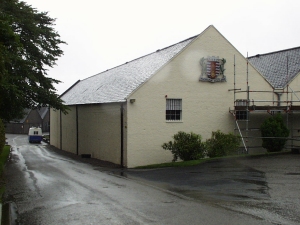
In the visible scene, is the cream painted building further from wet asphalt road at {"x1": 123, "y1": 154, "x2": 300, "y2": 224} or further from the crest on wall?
wet asphalt road at {"x1": 123, "y1": 154, "x2": 300, "y2": 224}

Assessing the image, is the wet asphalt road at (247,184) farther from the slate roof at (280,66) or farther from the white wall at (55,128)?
the white wall at (55,128)

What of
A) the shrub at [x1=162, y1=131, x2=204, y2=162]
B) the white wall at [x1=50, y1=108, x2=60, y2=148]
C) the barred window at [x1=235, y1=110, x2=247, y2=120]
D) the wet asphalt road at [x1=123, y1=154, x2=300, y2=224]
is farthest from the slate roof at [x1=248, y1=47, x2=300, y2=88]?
the white wall at [x1=50, y1=108, x2=60, y2=148]

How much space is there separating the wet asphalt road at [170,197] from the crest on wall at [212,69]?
7941 millimetres

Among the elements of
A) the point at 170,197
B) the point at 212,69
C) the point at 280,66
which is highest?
the point at 280,66

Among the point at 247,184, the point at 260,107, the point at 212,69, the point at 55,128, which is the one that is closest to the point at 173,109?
the point at 212,69

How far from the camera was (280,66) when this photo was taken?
30.5m

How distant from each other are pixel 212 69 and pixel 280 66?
9489 mm

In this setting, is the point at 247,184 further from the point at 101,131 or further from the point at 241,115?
the point at 101,131

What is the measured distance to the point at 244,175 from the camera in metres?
14.7

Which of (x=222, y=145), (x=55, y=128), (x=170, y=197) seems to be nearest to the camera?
(x=170, y=197)

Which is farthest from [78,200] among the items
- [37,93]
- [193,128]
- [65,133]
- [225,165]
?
[65,133]

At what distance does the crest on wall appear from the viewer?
23.7m

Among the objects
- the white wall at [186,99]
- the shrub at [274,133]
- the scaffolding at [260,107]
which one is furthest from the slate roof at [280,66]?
the shrub at [274,133]

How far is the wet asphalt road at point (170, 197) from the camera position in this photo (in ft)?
27.8
